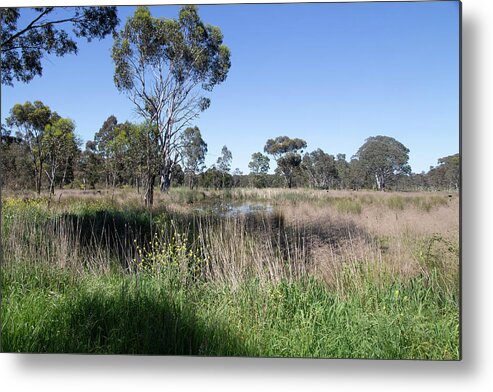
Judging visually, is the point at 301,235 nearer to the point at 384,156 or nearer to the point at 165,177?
the point at 384,156

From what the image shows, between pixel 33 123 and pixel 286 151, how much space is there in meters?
1.59

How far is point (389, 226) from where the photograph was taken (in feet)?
9.79

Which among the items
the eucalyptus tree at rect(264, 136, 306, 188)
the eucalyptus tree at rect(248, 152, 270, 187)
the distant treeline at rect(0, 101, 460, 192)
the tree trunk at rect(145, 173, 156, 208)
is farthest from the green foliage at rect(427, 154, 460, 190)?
the tree trunk at rect(145, 173, 156, 208)

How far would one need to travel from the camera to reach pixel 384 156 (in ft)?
9.50

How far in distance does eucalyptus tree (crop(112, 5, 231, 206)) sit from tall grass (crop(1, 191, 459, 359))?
1.38ft

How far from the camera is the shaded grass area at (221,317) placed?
9.21 feet

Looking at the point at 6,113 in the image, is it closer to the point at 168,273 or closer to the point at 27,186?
the point at 27,186

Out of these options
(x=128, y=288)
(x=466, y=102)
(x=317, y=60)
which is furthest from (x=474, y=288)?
(x=128, y=288)

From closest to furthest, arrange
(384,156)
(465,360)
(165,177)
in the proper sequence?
(465,360) → (384,156) → (165,177)

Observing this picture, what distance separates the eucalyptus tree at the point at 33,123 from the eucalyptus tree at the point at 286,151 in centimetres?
136

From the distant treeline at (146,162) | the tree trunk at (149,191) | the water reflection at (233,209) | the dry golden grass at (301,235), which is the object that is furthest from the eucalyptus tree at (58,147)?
the water reflection at (233,209)

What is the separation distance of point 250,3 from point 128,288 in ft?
6.18

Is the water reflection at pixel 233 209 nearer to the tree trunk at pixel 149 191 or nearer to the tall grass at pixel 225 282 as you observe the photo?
the tall grass at pixel 225 282

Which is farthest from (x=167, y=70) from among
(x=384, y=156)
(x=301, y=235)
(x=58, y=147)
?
(x=384, y=156)
